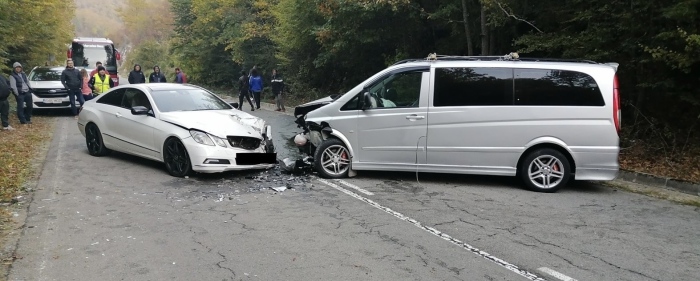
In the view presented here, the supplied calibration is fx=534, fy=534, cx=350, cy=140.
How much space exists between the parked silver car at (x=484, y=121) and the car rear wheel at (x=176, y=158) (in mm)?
2022

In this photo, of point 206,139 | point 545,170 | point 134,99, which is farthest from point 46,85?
point 545,170

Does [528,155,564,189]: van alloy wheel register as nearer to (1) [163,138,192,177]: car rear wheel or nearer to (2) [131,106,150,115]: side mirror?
(1) [163,138,192,177]: car rear wheel

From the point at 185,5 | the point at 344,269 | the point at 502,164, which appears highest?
the point at 185,5

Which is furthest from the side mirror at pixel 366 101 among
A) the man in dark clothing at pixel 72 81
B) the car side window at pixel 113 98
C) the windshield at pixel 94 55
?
the windshield at pixel 94 55

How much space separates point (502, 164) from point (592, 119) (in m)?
1.37

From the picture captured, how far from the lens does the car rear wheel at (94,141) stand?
1020cm

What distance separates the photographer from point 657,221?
20.9 feet

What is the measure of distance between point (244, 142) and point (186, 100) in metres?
1.86

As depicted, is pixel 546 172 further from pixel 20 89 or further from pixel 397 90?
pixel 20 89

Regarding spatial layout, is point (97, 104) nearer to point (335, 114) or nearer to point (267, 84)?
point (335, 114)

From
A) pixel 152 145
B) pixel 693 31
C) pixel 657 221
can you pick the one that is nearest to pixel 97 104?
pixel 152 145

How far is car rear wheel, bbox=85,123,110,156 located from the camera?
10.2 meters

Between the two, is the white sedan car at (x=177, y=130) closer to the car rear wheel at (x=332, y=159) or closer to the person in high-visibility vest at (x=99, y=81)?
the car rear wheel at (x=332, y=159)

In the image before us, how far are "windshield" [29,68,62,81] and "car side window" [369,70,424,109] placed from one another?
14.3m
